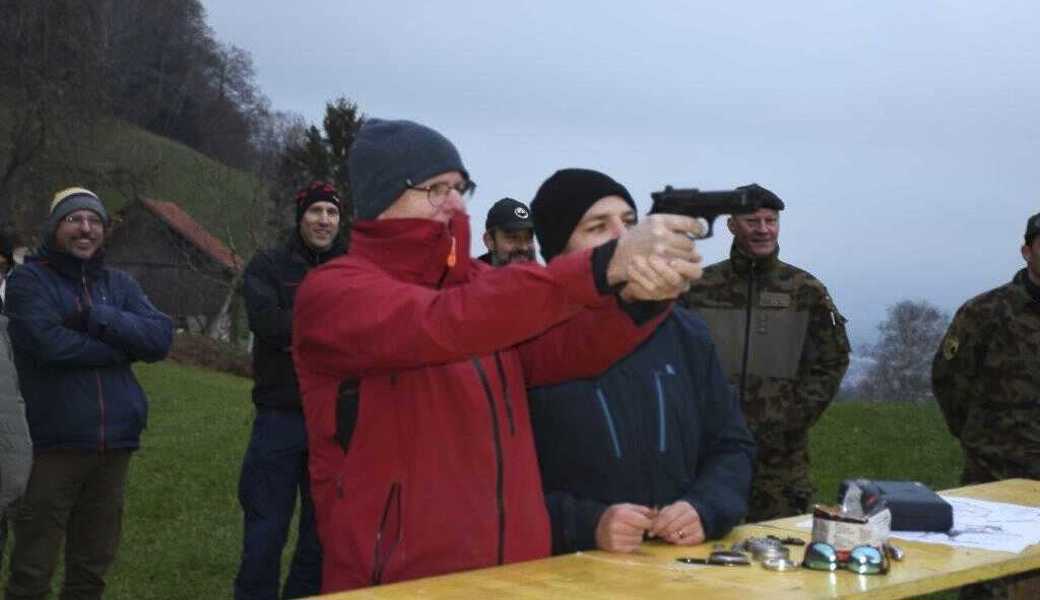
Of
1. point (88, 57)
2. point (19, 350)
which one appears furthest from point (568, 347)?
point (88, 57)

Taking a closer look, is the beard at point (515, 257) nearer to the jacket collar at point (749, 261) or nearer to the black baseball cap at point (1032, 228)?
the jacket collar at point (749, 261)

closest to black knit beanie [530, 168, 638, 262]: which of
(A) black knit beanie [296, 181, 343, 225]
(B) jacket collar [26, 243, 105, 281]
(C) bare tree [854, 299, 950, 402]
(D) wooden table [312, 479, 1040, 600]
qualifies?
(D) wooden table [312, 479, 1040, 600]

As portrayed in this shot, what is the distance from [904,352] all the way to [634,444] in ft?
69.4

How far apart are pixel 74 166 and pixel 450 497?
32.7 metres

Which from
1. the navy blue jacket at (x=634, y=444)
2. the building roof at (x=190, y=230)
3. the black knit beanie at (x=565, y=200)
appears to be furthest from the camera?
the building roof at (x=190, y=230)

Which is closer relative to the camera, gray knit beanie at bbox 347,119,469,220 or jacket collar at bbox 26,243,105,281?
gray knit beanie at bbox 347,119,469,220

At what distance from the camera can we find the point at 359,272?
10.8 ft

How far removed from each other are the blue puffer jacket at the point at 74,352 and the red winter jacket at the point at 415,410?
345 cm

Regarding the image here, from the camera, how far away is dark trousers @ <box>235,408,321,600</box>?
6.39 meters

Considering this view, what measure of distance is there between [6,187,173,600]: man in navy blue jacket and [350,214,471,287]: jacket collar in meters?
3.60

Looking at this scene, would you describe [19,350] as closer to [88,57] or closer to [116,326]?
[116,326]

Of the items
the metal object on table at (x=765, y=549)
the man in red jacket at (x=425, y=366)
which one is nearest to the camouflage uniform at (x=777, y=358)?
the metal object on table at (x=765, y=549)

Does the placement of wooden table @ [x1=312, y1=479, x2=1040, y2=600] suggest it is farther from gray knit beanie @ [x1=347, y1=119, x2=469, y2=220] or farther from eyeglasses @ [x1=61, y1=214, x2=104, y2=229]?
eyeglasses @ [x1=61, y1=214, x2=104, y2=229]

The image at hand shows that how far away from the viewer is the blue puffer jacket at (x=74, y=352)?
6469 mm
